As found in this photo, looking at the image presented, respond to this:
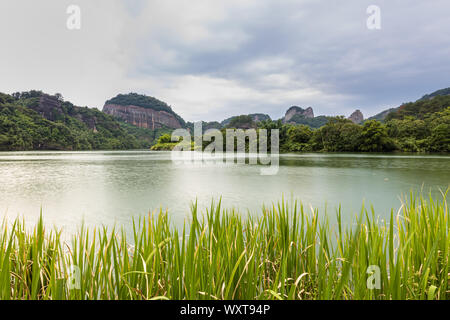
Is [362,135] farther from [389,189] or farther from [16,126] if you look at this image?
[16,126]

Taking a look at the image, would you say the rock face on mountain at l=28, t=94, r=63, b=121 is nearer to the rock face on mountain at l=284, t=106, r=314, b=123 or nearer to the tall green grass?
the rock face on mountain at l=284, t=106, r=314, b=123

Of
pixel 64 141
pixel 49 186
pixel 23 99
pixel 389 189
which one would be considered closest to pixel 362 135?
pixel 389 189

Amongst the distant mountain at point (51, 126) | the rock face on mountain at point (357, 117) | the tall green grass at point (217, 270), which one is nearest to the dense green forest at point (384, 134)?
the distant mountain at point (51, 126)

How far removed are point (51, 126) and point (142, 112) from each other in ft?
279

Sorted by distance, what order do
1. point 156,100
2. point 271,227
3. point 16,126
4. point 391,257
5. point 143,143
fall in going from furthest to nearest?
point 156,100 < point 143,143 < point 16,126 < point 271,227 < point 391,257

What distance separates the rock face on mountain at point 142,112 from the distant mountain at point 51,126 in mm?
40394

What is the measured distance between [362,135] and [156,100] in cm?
14349

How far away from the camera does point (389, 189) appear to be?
30.9 feet

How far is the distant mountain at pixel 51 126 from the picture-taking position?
187ft

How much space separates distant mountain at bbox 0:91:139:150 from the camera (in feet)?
187

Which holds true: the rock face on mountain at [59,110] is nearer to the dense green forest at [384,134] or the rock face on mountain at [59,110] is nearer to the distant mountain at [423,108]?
the dense green forest at [384,134]

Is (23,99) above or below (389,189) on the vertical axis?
above

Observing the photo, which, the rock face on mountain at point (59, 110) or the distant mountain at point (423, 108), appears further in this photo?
the rock face on mountain at point (59, 110)
